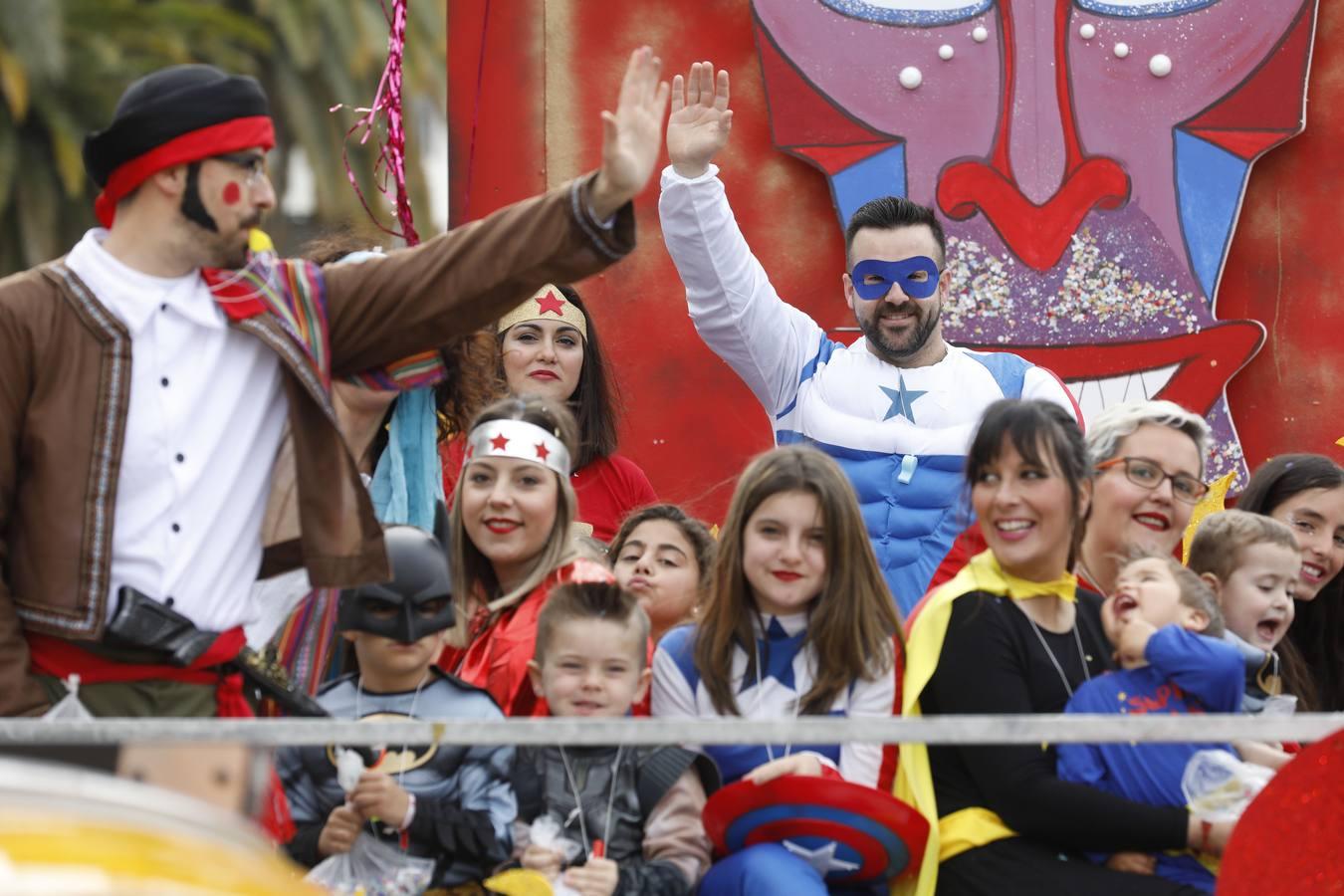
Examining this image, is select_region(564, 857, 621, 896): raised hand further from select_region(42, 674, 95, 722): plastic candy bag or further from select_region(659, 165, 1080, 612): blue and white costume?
select_region(659, 165, 1080, 612): blue and white costume

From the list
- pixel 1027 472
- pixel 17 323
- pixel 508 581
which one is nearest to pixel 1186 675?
pixel 1027 472

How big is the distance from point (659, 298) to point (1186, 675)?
2678 millimetres

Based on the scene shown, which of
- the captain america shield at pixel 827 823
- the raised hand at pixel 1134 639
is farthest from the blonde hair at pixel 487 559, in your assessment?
the raised hand at pixel 1134 639

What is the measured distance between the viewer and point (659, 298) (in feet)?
18.4

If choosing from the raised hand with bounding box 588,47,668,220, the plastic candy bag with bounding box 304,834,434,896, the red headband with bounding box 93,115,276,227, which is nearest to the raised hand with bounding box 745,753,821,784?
the plastic candy bag with bounding box 304,834,434,896

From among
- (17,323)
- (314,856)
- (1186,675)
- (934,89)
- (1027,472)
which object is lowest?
(314,856)

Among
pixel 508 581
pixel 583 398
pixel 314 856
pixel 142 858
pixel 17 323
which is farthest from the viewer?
pixel 583 398

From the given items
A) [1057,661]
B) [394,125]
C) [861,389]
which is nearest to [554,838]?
[1057,661]

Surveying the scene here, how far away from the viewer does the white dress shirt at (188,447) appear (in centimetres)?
301

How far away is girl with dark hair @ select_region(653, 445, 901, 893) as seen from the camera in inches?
134

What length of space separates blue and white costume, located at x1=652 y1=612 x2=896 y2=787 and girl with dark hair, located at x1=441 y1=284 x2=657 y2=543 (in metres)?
1.20

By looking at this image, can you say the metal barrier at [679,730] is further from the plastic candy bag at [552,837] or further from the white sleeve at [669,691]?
the white sleeve at [669,691]

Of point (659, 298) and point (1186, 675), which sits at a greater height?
point (659, 298)

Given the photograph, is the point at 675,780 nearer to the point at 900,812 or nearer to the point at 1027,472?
the point at 900,812
